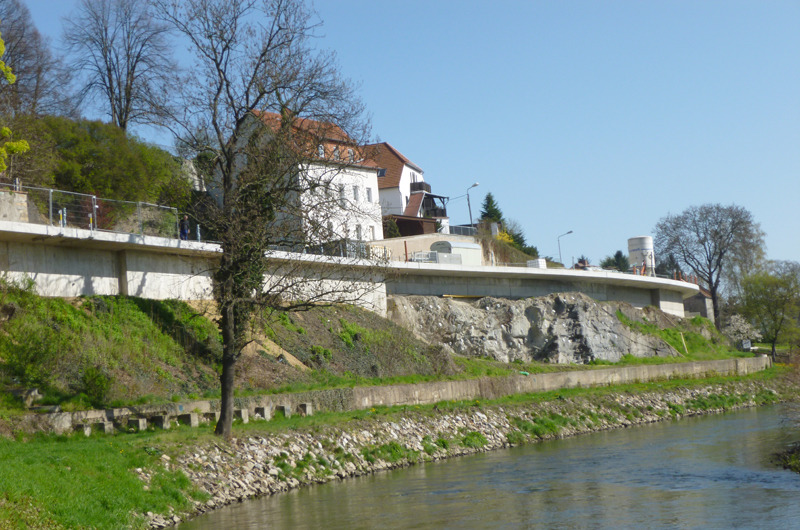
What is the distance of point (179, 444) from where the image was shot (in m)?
19.7

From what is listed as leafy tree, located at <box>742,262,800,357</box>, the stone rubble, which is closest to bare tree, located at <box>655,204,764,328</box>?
leafy tree, located at <box>742,262,800,357</box>

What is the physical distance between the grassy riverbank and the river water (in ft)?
2.70

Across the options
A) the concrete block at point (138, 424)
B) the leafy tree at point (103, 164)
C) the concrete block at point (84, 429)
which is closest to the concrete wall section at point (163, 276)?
the leafy tree at point (103, 164)

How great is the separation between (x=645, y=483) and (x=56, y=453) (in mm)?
13204

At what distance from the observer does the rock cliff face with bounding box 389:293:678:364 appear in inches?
1670

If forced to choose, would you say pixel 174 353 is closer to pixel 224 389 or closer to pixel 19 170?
pixel 224 389

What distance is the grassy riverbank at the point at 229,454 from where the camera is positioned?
587 inches

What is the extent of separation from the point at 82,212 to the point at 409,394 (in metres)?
A: 12.8

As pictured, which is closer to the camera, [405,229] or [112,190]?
[112,190]

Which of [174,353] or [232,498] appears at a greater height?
[174,353]

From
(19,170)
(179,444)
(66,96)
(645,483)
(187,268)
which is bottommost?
(645,483)

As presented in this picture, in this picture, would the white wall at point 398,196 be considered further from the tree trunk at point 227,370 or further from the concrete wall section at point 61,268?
the tree trunk at point 227,370

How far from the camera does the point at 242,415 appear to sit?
24.0 metres

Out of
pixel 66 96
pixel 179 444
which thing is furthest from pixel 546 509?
pixel 66 96
